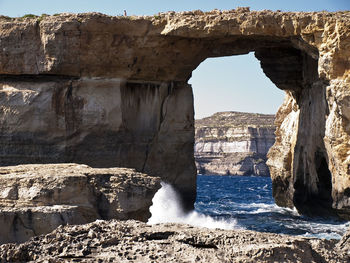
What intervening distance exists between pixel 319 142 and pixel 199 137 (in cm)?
8417

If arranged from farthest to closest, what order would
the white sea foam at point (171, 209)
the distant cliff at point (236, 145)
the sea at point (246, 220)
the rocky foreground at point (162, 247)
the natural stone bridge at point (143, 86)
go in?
1. the distant cliff at point (236, 145)
2. the white sea foam at point (171, 209)
3. the sea at point (246, 220)
4. the natural stone bridge at point (143, 86)
5. the rocky foreground at point (162, 247)

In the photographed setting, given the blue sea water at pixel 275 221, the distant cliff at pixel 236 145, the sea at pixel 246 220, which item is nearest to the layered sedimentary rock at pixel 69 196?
the sea at pixel 246 220

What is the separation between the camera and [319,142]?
2711 cm

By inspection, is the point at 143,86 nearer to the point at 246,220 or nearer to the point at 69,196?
the point at 246,220

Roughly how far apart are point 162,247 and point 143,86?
66.3 feet

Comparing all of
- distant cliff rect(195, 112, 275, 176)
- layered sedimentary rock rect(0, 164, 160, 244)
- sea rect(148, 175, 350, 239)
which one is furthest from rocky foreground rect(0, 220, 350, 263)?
distant cliff rect(195, 112, 275, 176)

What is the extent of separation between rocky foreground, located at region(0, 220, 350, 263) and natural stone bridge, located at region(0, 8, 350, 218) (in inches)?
584

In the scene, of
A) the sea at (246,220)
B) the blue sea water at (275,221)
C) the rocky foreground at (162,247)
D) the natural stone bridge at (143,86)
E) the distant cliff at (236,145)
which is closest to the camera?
the rocky foreground at (162,247)

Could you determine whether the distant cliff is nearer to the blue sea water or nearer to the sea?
the blue sea water

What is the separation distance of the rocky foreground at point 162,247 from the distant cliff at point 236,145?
9526cm

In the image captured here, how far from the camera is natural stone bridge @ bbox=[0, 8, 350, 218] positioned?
22.8 meters

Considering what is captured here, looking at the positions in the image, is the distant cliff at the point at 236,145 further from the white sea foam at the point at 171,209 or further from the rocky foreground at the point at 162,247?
the rocky foreground at the point at 162,247

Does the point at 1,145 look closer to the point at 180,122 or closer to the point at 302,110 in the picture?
the point at 180,122

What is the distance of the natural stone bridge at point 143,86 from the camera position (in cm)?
2275
